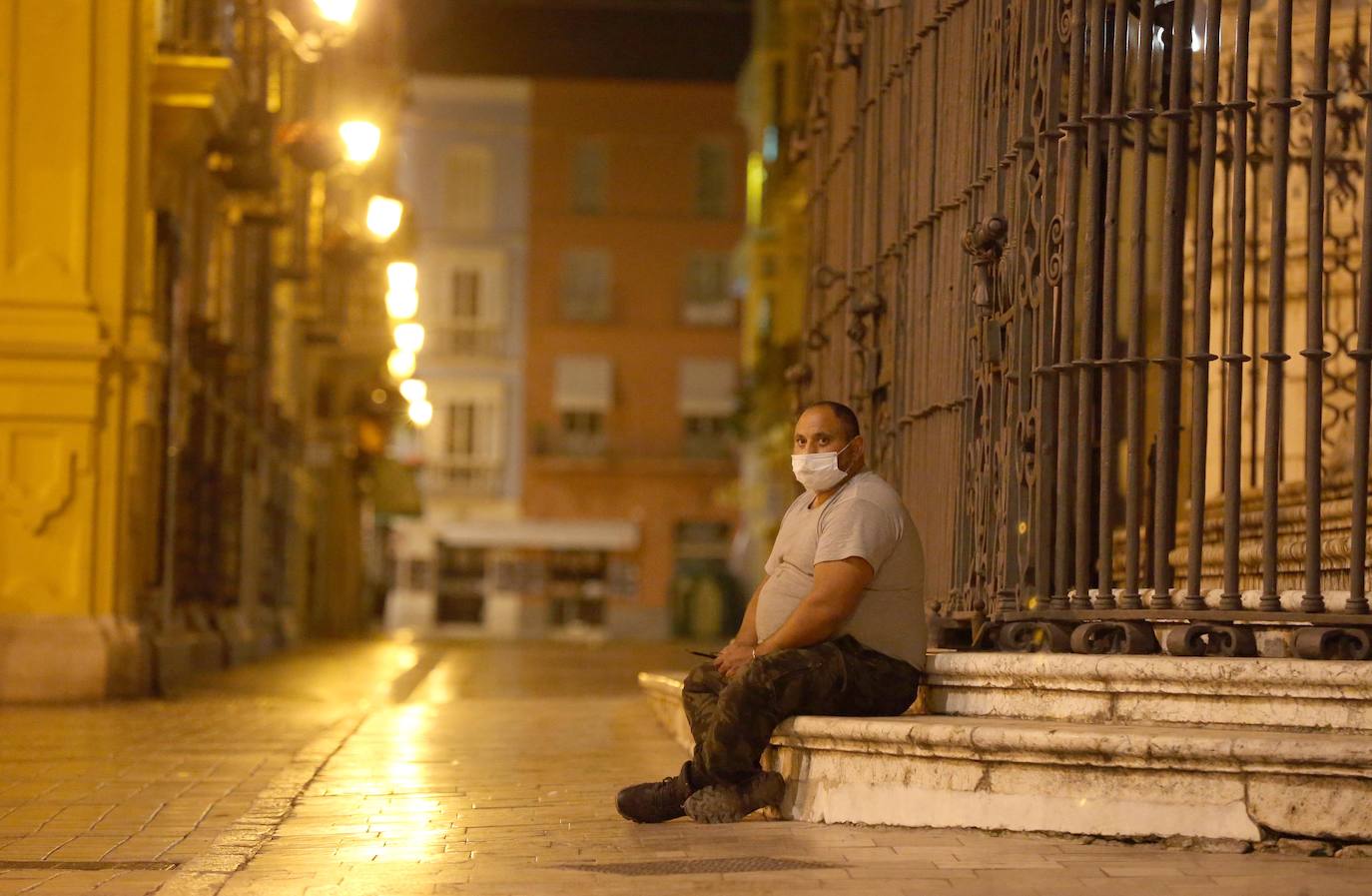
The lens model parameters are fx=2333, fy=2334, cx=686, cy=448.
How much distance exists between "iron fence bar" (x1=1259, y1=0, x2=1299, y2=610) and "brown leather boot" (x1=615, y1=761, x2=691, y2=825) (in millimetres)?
1978

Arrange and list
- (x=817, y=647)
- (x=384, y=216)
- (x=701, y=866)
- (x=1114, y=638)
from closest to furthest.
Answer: (x=701, y=866) < (x=1114, y=638) < (x=817, y=647) < (x=384, y=216)

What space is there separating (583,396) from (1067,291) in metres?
56.7

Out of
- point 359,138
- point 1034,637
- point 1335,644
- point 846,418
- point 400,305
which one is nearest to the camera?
point 1335,644

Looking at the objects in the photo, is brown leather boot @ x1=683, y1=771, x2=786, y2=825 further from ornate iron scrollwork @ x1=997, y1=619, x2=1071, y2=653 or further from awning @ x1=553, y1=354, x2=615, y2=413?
awning @ x1=553, y1=354, x2=615, y2=413

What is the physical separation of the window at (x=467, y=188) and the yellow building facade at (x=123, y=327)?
3935 cm

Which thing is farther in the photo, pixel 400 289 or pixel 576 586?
pixel 576 586

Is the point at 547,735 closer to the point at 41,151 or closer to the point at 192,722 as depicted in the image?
the point at 192,722

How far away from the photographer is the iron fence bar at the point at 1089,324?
798cm

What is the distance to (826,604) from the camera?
7816mm

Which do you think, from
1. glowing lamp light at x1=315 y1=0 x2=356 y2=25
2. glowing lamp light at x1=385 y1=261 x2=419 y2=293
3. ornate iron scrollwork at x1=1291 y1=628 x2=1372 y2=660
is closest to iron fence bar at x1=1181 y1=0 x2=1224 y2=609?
ornate iron scrollwork at x1=1291 y1=628 x2=1372 y2=660

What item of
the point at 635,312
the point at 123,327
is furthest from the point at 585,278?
the point at 123,327

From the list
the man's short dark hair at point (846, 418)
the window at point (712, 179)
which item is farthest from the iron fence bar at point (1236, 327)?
the window at point (712, 179)

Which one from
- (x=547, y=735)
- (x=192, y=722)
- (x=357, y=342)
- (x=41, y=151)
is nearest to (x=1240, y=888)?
(x=547, y=735)

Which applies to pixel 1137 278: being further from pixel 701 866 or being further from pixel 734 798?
pixel 701 866
